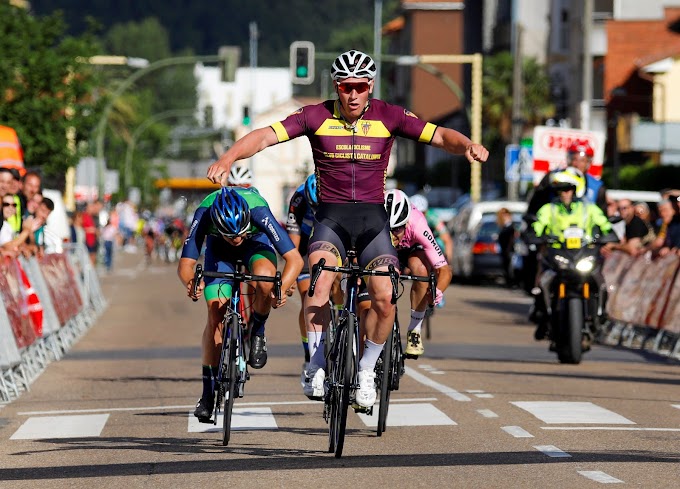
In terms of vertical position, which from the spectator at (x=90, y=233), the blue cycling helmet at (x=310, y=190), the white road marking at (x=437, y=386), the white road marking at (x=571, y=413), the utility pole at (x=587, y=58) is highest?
the utility pole at (x=587, y=58)

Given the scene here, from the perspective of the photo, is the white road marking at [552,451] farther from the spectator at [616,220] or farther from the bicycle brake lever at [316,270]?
the spectator at [616,220]

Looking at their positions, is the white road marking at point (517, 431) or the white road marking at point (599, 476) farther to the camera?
the white road marking at point (517, 431)

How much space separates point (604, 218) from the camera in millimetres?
18578

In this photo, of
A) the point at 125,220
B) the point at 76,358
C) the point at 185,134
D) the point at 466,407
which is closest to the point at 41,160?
the point at 76,358

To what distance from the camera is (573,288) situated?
18.3m

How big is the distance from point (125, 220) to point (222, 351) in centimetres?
7727

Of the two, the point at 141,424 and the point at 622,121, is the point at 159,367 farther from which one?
the point at 622,121

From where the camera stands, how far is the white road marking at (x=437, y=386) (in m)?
14.3

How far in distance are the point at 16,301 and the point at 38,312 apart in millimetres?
1634

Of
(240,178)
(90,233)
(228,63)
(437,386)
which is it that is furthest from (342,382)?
(228,63)

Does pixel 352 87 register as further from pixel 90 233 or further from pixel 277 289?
pixel 90 233

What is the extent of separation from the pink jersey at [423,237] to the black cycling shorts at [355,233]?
2.01 metres

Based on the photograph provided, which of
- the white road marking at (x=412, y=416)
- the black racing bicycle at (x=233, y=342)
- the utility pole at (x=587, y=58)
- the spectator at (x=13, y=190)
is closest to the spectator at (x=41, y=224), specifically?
the spectator at (x=13, y=190)

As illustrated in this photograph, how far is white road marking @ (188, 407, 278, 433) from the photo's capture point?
40.4ft
